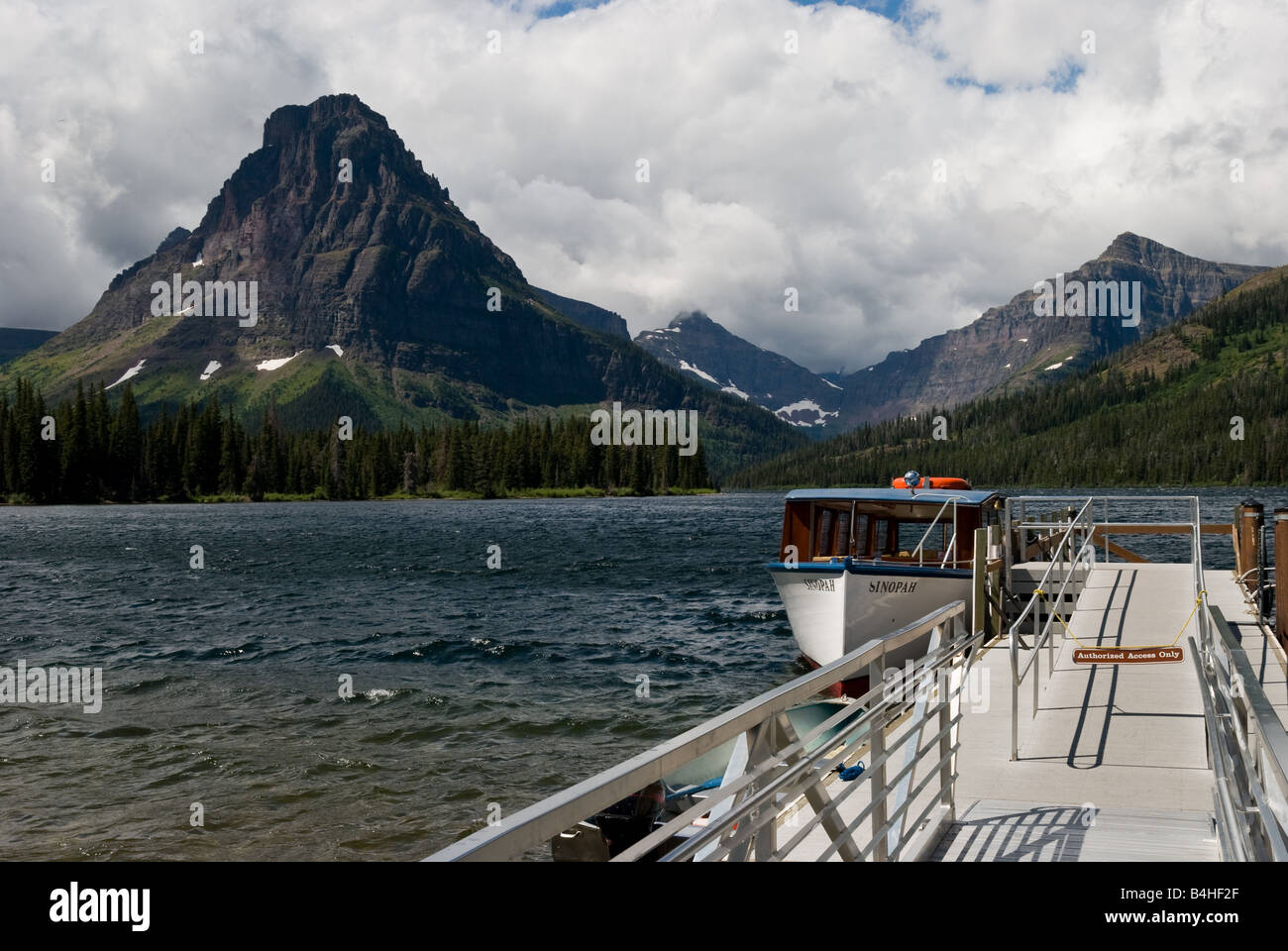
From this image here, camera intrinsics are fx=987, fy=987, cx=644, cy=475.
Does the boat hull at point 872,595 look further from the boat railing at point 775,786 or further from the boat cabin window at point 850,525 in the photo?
the boat railing at point 775,786

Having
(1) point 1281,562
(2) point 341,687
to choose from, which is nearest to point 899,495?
(1) point 1281,562

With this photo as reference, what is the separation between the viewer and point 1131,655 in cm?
1308

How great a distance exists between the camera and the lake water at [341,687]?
1473cm

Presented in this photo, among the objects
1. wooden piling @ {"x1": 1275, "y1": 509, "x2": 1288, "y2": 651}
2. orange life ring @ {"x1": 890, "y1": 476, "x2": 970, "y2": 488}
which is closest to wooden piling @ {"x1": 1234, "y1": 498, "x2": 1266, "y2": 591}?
wooden piling @ {"x1": 1275, "y1": 509, "x2": 1288, "y2": 651}

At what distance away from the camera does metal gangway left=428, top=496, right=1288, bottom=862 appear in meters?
4.15

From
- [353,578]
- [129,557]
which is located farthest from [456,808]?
[129,557]

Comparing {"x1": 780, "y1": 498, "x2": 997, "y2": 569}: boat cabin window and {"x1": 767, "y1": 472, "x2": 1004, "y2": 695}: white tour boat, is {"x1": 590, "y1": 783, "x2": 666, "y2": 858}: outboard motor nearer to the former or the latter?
{"x1": 767, "y1": 472, "x2": 1004, "y2": 695}: white tour boat

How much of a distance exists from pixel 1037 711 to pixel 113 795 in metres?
14.1

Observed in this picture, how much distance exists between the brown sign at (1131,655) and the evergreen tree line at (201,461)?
163097 mm

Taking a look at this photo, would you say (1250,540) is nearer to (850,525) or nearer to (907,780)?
(850,525)

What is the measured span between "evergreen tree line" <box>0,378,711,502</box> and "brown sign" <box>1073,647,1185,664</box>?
16310 centimetres

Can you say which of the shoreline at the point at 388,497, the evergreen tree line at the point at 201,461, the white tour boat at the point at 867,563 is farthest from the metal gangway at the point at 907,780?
the shoreline at the point at 388,497
